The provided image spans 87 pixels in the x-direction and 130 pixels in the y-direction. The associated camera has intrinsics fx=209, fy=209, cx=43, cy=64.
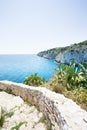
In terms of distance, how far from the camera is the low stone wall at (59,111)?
5.40 m

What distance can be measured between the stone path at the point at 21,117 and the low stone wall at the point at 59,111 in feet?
1.06

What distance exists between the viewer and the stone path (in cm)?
831

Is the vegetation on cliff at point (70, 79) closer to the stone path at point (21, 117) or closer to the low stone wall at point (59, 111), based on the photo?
the stone path at point (21, 117)

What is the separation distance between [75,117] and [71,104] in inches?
53.1

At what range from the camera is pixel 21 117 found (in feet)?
31.6

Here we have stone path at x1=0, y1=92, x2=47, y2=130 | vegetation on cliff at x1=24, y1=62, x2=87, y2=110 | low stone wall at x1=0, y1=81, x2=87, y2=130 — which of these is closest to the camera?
low stone wall at x1=0, y1=81, x2=87, y2=130

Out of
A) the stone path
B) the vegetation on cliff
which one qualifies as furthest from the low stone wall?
the vegetation on cliff

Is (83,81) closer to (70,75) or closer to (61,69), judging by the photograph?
(70,75)

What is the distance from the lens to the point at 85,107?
9.11 m

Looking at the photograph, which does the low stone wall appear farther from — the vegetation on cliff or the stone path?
the vegetation on cliff

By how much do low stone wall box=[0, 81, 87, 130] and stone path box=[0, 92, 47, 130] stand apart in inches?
12.7

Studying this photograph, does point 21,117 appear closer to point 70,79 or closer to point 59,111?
point 59,111

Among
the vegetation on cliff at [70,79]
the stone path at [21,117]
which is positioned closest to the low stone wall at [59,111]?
the stone path at [21,117]

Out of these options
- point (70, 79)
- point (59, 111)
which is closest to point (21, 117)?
point (59, 111)
